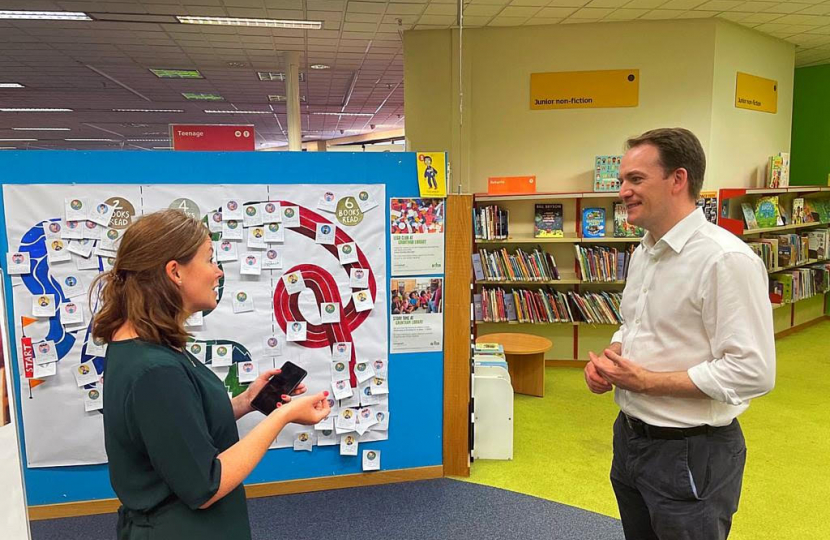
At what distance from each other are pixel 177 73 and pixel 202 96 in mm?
1930

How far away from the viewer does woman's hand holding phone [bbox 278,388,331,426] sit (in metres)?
1.33

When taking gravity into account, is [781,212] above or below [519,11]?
below

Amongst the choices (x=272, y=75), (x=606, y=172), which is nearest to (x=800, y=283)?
(x=606, y=172)

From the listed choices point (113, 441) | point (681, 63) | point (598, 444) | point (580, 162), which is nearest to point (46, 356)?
point (113, 441)

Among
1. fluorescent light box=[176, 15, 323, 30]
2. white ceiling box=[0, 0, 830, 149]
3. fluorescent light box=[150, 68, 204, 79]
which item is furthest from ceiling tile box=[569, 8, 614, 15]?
fluorescent light box=[150, 68, 204, 79]

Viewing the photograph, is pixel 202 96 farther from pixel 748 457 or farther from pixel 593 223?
pixel 748 457

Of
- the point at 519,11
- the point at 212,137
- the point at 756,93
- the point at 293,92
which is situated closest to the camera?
the point at 519,11

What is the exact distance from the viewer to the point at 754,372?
1352 millimetres

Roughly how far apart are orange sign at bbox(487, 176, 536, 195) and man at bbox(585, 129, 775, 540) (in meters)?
→ 3.72

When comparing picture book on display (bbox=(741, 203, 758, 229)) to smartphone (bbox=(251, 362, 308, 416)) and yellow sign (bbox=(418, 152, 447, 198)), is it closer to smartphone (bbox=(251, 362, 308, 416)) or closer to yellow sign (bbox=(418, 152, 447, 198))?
yellow sign (bbox=(418, 152, 447, 198))

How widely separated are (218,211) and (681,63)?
4.58 metres

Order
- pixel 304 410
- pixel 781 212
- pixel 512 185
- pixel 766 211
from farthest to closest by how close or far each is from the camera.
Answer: pixel 781 212
pixel 766 211
pixel 512 185
pixel 304 410

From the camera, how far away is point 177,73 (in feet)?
25.8

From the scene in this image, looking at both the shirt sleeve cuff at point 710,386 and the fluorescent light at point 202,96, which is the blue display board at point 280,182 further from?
the fluorescent light at point 202,96
